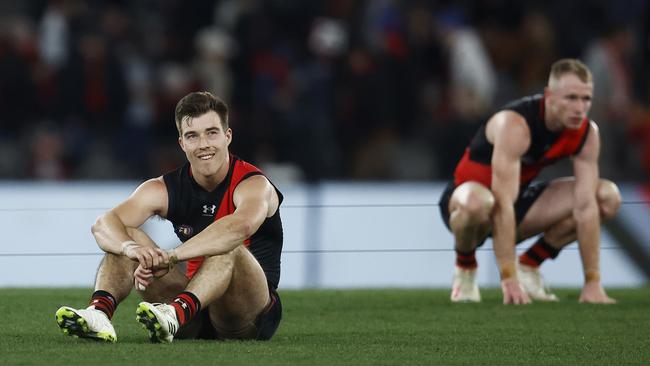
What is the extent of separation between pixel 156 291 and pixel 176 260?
351 mm

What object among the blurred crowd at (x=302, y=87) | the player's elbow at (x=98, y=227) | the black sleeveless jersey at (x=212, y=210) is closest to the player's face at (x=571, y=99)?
the black sleeveless jersey at (x=212, y=210)

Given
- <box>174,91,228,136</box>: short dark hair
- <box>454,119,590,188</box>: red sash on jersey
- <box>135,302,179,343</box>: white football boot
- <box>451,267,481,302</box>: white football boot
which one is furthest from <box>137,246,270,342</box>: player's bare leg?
<box>454,119,590,188</box>: red sash on jersey

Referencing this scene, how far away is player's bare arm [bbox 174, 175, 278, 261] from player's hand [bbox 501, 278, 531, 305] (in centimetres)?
324

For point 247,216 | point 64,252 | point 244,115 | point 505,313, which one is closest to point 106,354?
point 247,216

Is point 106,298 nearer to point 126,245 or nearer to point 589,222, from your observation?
point 126,245

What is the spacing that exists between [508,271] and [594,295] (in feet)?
2.47

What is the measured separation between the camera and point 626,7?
16.3 meters

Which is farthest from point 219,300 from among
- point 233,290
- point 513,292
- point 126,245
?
point 513,292

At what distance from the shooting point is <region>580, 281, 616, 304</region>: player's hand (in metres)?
9.71

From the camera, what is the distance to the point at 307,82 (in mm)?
14727

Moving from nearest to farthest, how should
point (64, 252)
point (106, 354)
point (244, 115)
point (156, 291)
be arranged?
point (106, 354) → point (156, 291) → point (64, 252) → point (244, 115)

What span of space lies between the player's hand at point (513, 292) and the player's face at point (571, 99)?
1163 mm

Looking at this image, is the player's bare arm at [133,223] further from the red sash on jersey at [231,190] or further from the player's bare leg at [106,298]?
the red sash on jersey at [231,190]

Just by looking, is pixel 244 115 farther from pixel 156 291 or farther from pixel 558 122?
pixel 156 291
